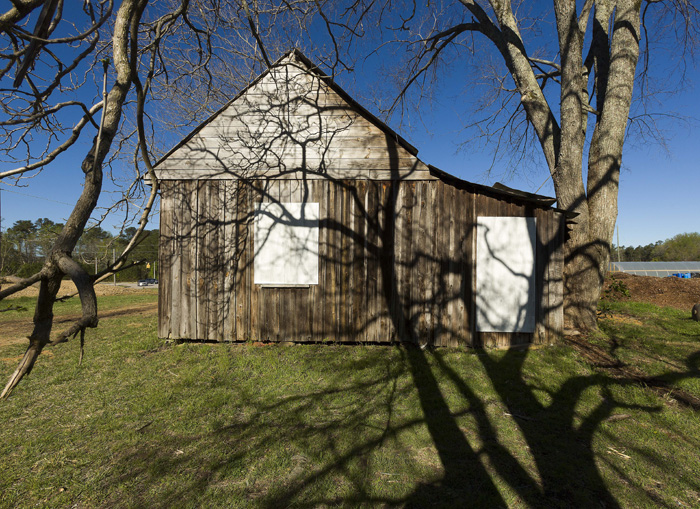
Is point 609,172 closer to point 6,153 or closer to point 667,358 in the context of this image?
point 667,358

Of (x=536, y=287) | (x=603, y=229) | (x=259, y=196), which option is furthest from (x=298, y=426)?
(x=603, y=229)

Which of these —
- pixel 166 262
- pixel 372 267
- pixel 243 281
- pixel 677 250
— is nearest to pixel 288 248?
pixel 243 281

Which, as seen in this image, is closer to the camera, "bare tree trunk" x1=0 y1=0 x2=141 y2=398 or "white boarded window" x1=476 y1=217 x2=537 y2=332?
"bare tree trunk" x1=0 y1=0 x2=141 y2=398

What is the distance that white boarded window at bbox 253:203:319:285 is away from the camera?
6.71 m

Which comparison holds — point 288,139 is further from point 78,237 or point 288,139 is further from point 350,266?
point 78,237

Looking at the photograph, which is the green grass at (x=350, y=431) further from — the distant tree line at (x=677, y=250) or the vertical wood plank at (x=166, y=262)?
the distant tree line at (x=677, y=250)

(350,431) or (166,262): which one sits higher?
(166,262)

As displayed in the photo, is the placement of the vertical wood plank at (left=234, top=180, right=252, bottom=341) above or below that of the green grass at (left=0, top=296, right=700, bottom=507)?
above

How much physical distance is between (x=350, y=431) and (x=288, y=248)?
3916 millimetres

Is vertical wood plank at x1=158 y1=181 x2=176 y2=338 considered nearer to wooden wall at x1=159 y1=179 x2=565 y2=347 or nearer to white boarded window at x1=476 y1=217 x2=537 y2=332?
wooden wall at x1=159 y1=179 x2=565 y2=347

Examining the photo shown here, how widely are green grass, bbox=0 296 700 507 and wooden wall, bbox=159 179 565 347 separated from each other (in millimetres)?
588

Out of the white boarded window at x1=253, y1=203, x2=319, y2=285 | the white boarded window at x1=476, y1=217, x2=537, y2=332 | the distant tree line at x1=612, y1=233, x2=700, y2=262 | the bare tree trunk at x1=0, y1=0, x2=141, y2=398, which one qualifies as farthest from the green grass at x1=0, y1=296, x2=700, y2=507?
the distant tree line at x1=612, y1=233, x2=700, y2=262

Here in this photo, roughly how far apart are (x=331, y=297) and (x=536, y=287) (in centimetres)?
412

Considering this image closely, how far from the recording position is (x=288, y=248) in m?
6.73
